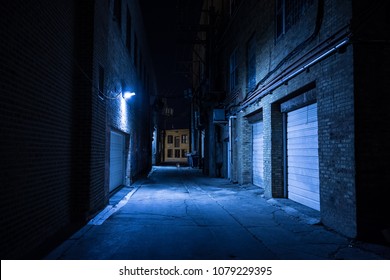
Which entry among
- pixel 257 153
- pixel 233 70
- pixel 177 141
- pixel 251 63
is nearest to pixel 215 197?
pixel 257 153

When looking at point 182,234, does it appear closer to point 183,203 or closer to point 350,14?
point 183,203

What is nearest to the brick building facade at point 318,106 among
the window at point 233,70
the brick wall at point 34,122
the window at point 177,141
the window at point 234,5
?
the window at point 234,5

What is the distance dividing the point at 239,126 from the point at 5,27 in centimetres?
1076

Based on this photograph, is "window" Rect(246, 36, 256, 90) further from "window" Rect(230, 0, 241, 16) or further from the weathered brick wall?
"window" Rect(230, 0, 241, 16)

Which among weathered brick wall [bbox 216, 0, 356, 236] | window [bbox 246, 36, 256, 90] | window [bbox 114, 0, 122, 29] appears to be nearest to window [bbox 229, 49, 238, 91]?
window [bbox 246, 36, 256, 90]

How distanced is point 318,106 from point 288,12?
389 cm

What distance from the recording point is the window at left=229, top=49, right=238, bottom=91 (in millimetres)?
14239

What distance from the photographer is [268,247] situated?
4574 mm

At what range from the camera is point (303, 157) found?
7.87 m

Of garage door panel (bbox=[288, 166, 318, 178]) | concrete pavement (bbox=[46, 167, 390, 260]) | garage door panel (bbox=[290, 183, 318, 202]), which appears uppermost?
garage door panel (bbox=[288, 166, 318, 178])

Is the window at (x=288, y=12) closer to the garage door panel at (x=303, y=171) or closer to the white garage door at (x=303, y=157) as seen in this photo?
the white garage door at (x=303, y=157)

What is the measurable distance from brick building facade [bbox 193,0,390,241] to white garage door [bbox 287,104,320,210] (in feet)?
0.09

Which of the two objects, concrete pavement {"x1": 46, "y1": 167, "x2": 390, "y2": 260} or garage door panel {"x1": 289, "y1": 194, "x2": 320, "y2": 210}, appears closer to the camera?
concrete pavement {"x1": 46, "y1": 167, "x2": 390, "y2": 260}

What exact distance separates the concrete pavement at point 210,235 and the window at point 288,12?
5.47 meters
